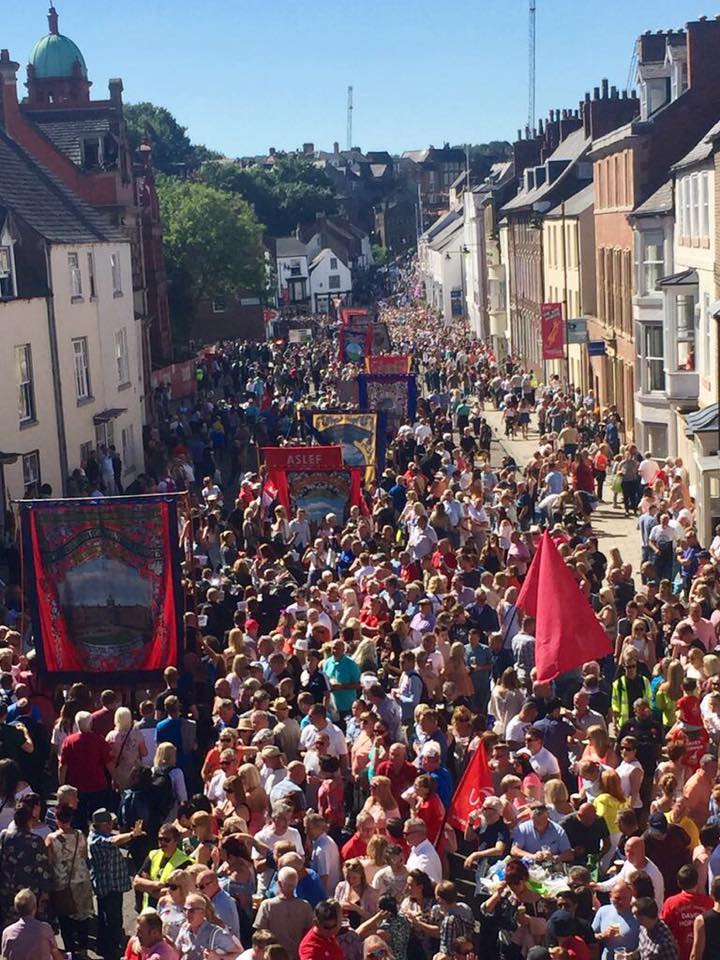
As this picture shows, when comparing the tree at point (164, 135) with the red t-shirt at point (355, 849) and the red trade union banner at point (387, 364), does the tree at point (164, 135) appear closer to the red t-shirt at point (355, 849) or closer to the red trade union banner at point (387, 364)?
the red trade union banner at point (387, 364)

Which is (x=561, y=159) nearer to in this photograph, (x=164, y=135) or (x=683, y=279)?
(x=683, y=279)

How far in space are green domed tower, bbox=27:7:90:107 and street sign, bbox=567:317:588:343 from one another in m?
25.7

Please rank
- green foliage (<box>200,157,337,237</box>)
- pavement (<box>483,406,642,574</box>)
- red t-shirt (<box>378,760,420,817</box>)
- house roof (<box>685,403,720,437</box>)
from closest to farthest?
red t-shirt (<box>378,760,420,817</box>), pavement (<box>483,406,642,574</box>), house roof (<box>685,403,720,437</box>), green foliage (<box>200,157,337,237</box>)

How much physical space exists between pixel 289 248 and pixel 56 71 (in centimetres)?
7080

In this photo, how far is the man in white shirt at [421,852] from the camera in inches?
440

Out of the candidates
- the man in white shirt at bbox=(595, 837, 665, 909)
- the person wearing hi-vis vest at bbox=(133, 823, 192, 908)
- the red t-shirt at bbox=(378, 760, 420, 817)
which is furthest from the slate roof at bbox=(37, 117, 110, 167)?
the man in white shirt at bbox=(595, 837, 665, 909)

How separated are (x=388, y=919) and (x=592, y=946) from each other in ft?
4.60

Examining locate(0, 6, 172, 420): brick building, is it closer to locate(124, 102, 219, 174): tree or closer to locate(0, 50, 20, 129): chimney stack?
locate(0, 50, 20, 129): chimney stack

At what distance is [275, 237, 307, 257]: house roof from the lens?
149m

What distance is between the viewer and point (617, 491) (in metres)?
33.0

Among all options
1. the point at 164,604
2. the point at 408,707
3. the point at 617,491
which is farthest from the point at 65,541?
the point at 617,491

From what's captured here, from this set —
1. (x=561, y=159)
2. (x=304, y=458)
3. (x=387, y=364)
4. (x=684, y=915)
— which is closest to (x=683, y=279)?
(x=387, y=364)

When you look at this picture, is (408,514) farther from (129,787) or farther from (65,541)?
(129,787)

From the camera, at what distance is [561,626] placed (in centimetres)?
1612
